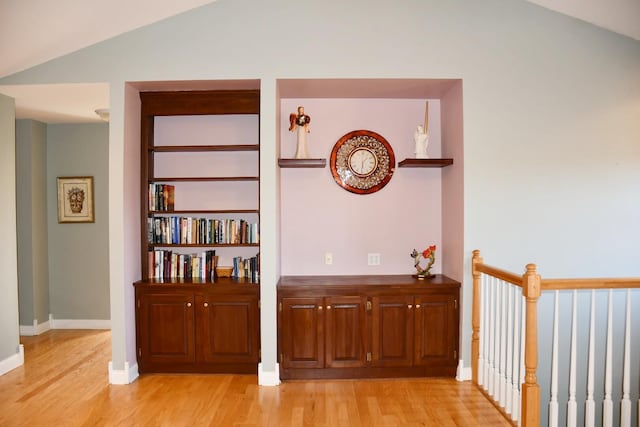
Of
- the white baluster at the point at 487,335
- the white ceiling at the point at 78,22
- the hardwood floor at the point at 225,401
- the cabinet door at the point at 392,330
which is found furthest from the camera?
the cabinet door at the point at 392,330

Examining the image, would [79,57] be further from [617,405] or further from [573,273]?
[617,405]

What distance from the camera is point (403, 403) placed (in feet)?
10.3

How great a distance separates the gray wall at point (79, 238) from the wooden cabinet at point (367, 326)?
9.36 feet

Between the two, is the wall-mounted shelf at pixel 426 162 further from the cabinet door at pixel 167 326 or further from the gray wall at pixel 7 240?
the gray wall at pixel 7 240

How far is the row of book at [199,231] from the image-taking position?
151 inches

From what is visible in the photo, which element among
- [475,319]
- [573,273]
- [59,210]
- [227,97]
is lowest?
[475,319]

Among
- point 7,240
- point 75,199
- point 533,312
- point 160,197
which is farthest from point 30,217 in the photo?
point 533,312

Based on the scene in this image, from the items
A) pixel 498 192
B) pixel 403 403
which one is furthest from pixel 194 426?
pixel 498 192

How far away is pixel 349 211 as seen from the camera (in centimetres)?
404

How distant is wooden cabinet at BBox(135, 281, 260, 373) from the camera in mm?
3580

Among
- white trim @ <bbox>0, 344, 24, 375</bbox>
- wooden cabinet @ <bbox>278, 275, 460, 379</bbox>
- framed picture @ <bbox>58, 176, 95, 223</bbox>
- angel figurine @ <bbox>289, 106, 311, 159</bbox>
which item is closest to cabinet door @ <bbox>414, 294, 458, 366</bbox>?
wooden cabinet @ <bbox>278, 275, 460, 379</bbox>

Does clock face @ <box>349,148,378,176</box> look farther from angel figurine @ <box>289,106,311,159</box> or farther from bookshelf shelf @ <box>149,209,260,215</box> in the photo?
Answer: bookshelf shelf @ <box>149,209,260,215</box>

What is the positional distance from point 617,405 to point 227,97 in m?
4.38

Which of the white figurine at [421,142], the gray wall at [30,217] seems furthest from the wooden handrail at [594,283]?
the gray wall at [30,217]
